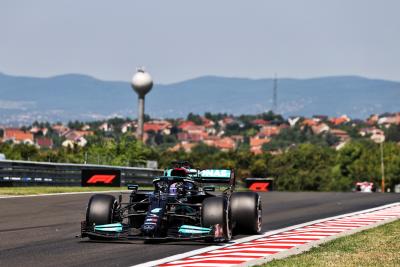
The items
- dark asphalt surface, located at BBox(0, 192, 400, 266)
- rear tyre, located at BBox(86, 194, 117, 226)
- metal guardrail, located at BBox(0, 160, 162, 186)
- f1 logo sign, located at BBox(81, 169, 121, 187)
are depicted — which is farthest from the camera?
f1 logo sign, located at BBox(81, 169, 121, 187)

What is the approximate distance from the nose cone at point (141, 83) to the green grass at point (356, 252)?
70.3 m

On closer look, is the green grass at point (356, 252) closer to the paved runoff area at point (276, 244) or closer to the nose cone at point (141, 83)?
the paved runoff area at point (276, 244)

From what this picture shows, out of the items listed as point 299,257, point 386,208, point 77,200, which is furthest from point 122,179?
point 299,257

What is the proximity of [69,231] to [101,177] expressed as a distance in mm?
22218

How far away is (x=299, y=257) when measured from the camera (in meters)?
13.5

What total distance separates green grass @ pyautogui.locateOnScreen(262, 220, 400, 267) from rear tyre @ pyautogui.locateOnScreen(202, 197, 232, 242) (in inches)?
61.7

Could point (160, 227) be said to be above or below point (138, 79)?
below

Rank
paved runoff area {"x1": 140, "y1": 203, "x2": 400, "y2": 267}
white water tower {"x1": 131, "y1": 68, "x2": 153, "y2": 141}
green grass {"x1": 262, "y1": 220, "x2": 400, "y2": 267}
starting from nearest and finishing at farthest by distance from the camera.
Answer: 1. green grass {"x1": 262, "y1": 220, "x2": 400, "y2": 267}
2. paved runoff area {"x1": 140, "y1": 203, "x2": 400, "y2": 267}
3. white water tower {"x1": 131, "y1": 68, "x2": 153, "y2": 141}

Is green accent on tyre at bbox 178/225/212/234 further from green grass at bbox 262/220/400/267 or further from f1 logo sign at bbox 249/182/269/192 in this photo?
f1 logo sign at bbox 249/182/269/192

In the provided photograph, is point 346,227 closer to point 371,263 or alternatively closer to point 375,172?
point 371,263

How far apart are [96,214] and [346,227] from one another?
→ 6.20 metres

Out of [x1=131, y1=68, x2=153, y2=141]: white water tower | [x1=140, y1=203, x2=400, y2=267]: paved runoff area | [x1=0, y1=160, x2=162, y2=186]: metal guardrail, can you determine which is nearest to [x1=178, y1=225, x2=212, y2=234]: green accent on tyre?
[x1=140, y1=203, x2=400, y2=267]: paved runoff area

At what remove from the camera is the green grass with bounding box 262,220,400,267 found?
12.9 meters

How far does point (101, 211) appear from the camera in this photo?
52.1 ft
